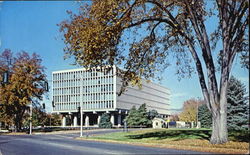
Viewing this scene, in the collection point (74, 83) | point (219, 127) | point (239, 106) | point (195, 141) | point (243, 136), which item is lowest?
point (195, 141)

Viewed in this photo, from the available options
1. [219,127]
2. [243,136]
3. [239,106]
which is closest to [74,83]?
[219,127]

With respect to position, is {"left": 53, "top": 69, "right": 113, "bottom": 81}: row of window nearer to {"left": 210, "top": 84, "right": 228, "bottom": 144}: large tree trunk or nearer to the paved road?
the paved road

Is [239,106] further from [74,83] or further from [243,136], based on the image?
[74,83]

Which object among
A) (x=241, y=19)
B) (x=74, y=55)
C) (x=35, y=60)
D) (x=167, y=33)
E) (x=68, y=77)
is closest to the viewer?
(x=241, y=19)

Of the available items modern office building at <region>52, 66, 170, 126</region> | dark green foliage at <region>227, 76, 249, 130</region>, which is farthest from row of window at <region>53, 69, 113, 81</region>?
dark green foliage at <region>227, 76, 249, 130</region>

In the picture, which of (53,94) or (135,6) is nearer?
(53,94)

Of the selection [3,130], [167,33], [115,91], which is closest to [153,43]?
[167,33]

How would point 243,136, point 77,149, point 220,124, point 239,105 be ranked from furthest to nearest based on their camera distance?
point 77,149 → point 220,124 → point 243,136 → point 239,105

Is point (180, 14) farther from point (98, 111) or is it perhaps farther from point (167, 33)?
point (98, 111)

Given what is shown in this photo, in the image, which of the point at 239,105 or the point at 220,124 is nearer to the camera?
the point at 239,105

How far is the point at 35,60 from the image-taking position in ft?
21.6

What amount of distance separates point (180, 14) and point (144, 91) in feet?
9.11

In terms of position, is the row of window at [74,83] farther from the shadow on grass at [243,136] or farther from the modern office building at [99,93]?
the shadow on grass at [243,136]

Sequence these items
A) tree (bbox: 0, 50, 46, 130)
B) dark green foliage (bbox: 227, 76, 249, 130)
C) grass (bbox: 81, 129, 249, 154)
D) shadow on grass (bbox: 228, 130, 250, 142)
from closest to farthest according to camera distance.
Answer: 1. dark green foliage (bbox: 227, 76, 249, 130)
2. shadow on grass (bbox: 228, 130, 250, 142)
3. grass (bbox: 81, 129, 249, 154)
4. tree (bbox: 0, 50, 46, 130)
